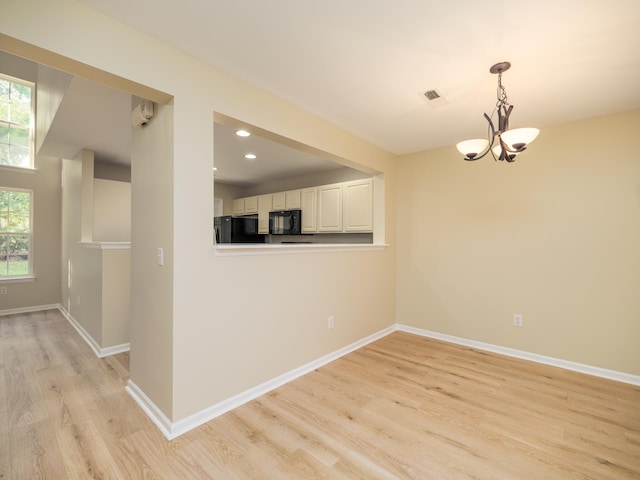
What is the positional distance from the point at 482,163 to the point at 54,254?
7056mm

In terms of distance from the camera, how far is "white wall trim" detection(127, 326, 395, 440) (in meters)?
1.91

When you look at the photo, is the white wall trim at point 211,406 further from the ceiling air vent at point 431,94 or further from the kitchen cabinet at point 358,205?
the ceiling air vent at point 431,94

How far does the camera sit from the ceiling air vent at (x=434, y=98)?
2.42 metres

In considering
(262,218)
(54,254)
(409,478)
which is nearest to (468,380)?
(409,478)

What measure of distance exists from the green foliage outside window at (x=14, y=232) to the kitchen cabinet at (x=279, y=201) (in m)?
4.20

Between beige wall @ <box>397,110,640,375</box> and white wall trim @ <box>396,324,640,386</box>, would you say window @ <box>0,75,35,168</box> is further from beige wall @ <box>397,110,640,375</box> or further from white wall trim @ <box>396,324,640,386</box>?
white wall trim @ <box>396,324,640,386</box>

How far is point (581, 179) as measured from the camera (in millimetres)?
2893

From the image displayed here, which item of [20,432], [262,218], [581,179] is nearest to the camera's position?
[20,432]

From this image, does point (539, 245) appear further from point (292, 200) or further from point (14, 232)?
point (14, 232)

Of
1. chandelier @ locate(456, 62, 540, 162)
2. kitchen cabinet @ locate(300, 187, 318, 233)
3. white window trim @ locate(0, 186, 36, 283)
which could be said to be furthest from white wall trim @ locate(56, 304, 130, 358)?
chandelier @ locate(456, 62, 540, 162)

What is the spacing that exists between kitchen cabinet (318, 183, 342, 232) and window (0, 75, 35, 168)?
5097mm

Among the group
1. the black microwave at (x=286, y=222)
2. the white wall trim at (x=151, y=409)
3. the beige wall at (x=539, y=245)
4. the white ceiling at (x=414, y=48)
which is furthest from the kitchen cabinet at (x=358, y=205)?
the white wall trim at (x=151, y=409)

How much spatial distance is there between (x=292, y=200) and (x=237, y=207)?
68.5 inches

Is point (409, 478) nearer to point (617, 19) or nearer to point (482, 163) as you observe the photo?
point (617, 19)
